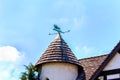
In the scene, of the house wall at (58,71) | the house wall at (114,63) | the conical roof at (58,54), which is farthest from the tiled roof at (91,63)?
the house wall at (114,63)

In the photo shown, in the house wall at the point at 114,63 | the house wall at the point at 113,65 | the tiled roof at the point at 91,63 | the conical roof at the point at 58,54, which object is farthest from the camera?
the conical roof at the point at 58,54

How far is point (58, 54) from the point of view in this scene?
23109 millimetres

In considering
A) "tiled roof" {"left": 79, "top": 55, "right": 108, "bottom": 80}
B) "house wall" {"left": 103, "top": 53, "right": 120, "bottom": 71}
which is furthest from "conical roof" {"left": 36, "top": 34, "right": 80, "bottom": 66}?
"house wall" {"left": 103, "top": 53, "right": 120, "bottom": 71}

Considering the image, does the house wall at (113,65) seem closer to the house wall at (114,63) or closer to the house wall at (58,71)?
the house wall at (114,63)

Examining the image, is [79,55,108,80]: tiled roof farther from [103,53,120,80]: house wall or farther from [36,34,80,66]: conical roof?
[103,53,120,80]: house wall

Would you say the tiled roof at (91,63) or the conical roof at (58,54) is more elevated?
the conical roof at (58,54)

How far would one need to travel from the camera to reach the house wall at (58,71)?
75.3 feet

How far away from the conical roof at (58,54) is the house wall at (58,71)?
354 mm

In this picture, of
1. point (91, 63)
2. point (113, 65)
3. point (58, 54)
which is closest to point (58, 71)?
point (58, 54)

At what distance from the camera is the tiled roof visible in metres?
22.2

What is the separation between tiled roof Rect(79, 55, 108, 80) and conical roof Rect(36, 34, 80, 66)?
688 mm

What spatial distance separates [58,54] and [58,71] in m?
1.03

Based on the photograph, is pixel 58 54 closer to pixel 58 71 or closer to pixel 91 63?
pixel 58 71

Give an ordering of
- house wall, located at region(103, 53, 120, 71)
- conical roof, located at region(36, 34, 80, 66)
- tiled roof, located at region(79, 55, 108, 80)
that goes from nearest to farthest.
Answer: house wall, located at region(103, 53, 120, 71)
tiled roof, located at region(79, 55, 108, 80)
conical roof, located at region(36, 34, 80, 66)
